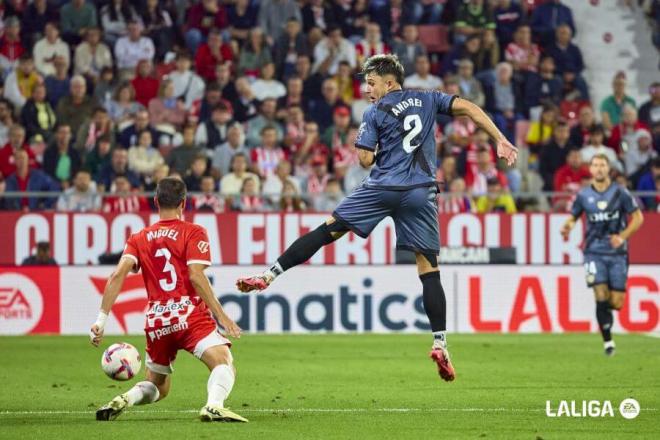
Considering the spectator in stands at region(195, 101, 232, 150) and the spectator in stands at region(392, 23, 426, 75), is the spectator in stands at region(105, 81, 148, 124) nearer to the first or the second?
the spectator in stands at region(195, 101, 232, 150)

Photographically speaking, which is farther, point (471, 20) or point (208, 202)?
point (471, 20)

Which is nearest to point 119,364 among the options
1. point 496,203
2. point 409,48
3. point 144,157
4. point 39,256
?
point 39,256

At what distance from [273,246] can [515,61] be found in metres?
6.87

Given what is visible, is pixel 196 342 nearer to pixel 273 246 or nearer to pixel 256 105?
pixel 273 246

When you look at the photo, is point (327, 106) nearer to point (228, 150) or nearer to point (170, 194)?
point (228, 150)

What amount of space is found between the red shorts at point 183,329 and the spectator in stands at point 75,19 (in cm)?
1488

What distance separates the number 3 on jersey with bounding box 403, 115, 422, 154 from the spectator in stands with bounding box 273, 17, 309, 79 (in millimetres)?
13308

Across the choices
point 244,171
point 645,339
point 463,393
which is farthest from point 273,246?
point 463,393

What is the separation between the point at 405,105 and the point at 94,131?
11933 millimetres

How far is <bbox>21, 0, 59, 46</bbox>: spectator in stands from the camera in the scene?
75.6ft

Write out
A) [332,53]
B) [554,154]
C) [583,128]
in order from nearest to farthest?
[554,154]
[583,128]
[332,53]

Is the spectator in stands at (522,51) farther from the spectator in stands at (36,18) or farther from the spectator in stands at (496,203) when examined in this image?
the spectator in stands at (36,18)

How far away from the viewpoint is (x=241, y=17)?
77.3 ft

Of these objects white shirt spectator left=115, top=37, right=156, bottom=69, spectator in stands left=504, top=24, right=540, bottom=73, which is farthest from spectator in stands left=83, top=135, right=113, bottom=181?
spectator in stands left=504, top=24, right=540, bottom=73
